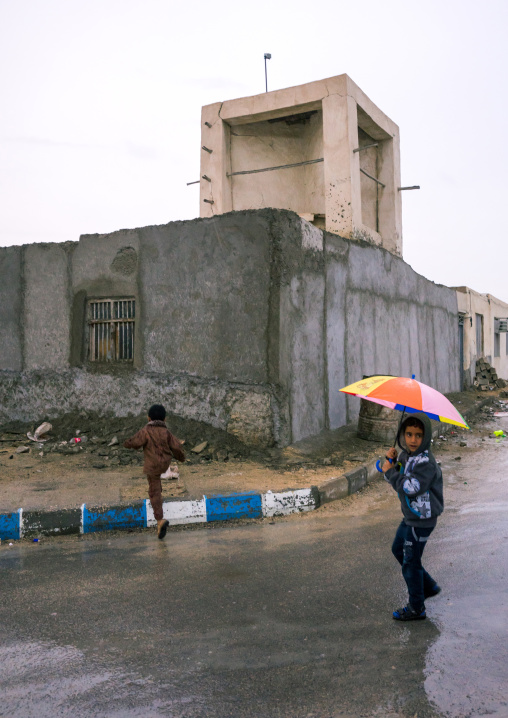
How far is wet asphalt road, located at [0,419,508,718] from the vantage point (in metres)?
2.50

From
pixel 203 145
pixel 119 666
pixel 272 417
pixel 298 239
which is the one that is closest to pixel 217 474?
pixel 272 417

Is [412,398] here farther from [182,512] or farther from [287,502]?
[182,512]

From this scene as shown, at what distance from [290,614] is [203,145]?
16.4 m

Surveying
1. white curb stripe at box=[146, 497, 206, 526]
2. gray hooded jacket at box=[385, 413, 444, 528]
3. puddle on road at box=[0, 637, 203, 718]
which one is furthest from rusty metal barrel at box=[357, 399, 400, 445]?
puddle on road at box=[0, 637, 203, 718]

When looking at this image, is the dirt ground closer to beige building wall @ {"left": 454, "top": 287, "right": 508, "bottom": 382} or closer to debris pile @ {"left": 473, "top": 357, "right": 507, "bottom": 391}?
beige building wall @ {"left": 454, "top": 287, "right": 508, "bottom": 382}

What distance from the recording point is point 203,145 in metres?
17.7

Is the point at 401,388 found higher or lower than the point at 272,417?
higher

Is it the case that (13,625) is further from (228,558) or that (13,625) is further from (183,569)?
(228,558)

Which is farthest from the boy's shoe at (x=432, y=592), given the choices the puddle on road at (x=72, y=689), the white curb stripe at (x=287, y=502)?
the white curb stripe at (x=287, y=502)

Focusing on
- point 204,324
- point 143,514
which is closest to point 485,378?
point 204,324

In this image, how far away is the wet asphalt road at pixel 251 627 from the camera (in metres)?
2.50

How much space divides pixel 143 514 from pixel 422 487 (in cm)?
300

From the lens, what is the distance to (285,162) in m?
17.8

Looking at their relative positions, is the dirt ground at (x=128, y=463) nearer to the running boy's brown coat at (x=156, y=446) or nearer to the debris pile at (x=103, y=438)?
the debris pile at (x=103, y=438)
